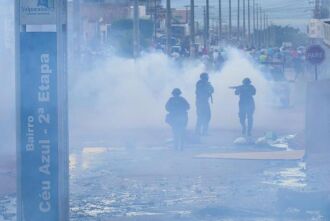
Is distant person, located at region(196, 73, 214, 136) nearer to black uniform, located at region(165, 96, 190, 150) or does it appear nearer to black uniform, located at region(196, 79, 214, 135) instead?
black uniform, located at region(196, 79, 214, 135)

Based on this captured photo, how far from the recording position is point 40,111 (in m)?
9.71

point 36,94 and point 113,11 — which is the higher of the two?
point 113,11

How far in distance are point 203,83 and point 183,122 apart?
8.83 feet

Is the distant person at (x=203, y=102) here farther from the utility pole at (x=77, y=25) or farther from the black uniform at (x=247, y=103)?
the utility pole at (x=77, y=25)

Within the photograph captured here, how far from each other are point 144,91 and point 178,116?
43.3ft

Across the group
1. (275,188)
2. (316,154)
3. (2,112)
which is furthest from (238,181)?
(2,112)

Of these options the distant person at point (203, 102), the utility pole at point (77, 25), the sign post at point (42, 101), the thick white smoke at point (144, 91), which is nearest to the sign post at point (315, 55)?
the distant person at point (203, 102)

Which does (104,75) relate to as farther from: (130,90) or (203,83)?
(203,83)

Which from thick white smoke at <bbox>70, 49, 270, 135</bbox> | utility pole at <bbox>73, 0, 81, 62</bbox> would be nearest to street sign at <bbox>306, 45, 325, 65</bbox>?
thick white smoke at <bbox>70, 49, 270, 135</bbox>

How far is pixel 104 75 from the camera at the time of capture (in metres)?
38.6

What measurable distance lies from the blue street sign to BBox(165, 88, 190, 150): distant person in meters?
12.1

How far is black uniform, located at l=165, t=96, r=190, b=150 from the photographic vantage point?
21922 millimetres

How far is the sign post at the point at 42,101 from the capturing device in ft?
31.6

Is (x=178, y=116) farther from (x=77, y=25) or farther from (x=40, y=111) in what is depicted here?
(x=77, y=25)
